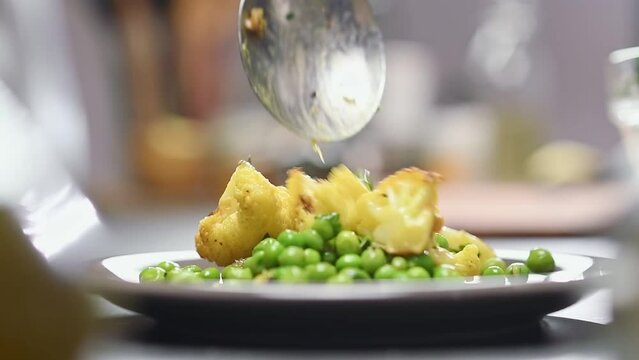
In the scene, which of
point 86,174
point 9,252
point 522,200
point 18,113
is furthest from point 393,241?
point 86,174

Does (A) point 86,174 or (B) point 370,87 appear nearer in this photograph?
(B) point 370,87

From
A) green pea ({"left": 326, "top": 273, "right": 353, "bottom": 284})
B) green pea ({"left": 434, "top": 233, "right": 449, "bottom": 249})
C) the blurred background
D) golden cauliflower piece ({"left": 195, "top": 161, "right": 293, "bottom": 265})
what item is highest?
the blurred background

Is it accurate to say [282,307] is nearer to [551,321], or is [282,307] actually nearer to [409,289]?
[409,289]

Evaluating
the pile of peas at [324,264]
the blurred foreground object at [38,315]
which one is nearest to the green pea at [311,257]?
the pile of peas at [324,264]

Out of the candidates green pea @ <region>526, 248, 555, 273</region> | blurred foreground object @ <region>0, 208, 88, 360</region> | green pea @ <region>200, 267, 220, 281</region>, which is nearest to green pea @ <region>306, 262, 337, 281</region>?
green pea @ <region>200, 267, 220, 281</region>

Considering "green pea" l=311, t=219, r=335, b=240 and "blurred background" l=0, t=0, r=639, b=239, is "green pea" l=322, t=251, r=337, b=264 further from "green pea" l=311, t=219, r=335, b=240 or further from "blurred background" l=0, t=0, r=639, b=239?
"blurred background" l=0, t=0, r=639, b=239

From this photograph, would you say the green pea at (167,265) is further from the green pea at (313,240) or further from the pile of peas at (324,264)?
the green pea at (313,240)

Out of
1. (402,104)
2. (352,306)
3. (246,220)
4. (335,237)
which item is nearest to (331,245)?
(335,237)
